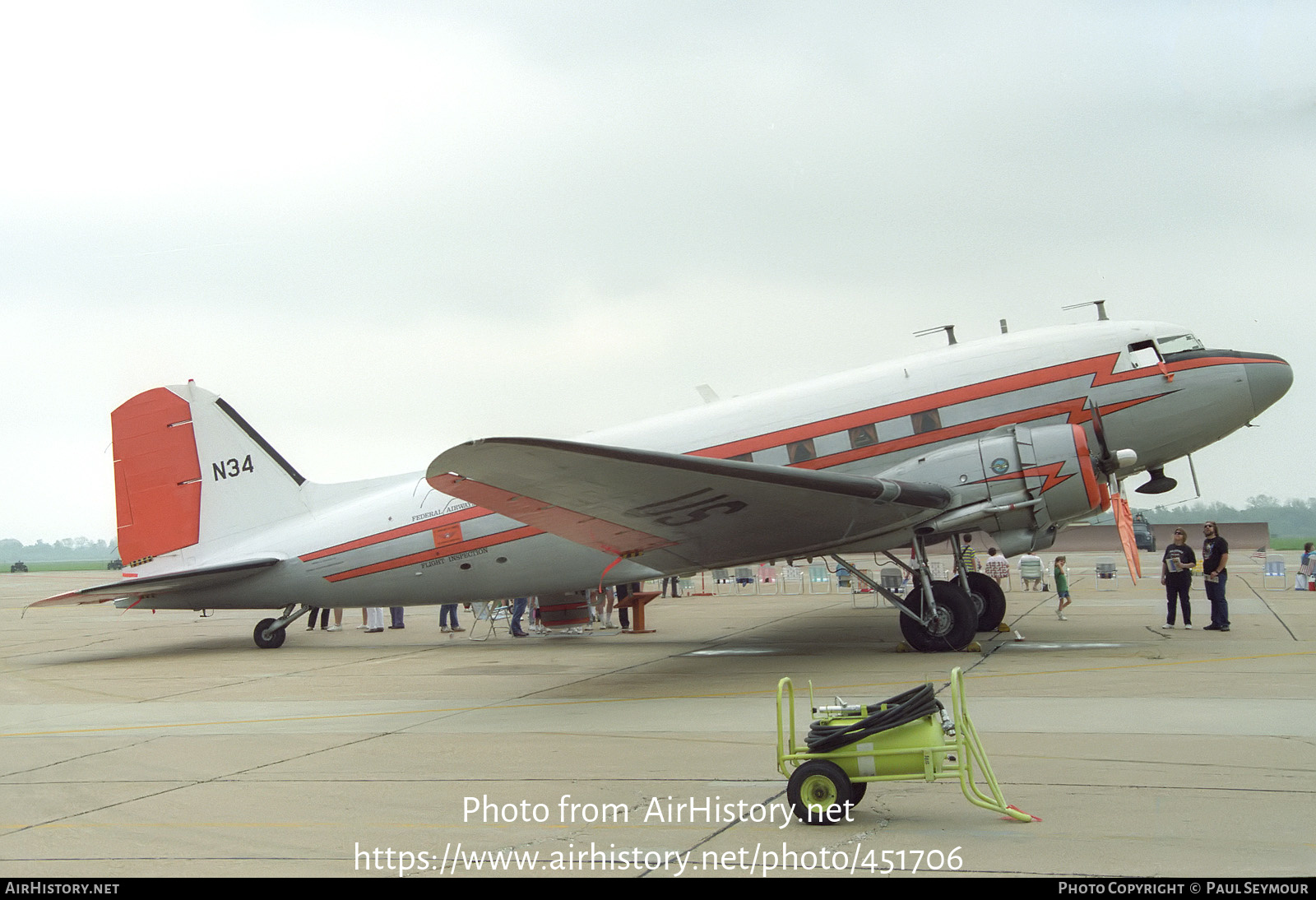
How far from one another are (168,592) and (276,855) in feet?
45.2

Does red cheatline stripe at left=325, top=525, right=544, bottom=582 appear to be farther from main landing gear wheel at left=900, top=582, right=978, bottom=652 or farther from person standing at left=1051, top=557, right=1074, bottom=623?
person standing at left=1051, top=557, right=1074, bottom=623

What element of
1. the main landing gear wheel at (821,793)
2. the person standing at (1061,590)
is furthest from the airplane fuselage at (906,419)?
the main landing gear wheel at (821,793)

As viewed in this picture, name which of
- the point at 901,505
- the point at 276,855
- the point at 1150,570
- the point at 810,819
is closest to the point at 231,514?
the point at 901,505

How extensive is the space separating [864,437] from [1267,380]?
18.5 ft

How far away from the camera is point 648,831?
218 inches

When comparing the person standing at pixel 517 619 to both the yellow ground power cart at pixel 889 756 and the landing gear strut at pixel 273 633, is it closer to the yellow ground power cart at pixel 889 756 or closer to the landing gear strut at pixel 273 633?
the landing gear strut at pixel 273 633

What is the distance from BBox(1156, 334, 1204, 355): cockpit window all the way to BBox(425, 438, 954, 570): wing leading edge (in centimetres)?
386

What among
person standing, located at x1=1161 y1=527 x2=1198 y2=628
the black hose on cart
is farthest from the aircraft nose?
the black hose on cart

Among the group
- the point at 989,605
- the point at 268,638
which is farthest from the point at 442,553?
the point at 989,605

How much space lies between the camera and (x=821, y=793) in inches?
216

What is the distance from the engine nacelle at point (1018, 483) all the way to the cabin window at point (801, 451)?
4.79 feet

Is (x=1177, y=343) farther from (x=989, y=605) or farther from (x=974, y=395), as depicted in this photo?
(x=989, y=605)

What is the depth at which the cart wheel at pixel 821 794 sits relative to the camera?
17.8 feet
